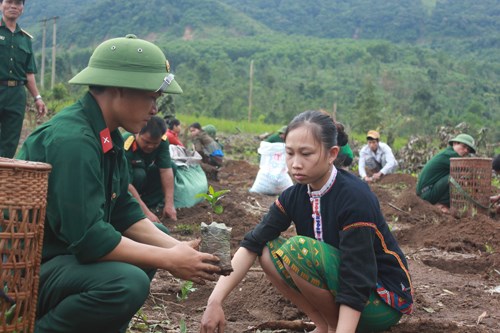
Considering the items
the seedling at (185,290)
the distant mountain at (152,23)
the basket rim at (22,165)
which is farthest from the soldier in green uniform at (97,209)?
the distant mountain at (152,23)

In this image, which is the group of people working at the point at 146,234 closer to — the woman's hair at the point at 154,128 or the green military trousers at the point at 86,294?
the green military trousers at the point at 86,294

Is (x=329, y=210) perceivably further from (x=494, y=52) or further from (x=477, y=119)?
(x=494, y=52)

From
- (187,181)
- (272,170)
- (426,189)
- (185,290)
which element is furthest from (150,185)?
(426,189)

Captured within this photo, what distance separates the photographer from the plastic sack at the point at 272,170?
830 centimetres

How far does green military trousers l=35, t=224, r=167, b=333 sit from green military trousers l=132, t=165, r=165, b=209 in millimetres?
3238

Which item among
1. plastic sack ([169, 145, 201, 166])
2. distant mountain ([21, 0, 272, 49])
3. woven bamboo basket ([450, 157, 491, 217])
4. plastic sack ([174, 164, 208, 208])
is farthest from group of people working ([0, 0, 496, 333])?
distant mountain ([21, 0, 272, 49])

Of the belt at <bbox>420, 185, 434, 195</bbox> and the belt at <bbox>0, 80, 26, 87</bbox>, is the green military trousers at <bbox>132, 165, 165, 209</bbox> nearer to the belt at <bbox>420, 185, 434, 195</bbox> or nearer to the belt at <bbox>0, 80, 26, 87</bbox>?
the belt at <bbox>0, 80, 26, 87</bbox>

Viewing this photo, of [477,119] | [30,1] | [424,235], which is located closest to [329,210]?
[424,235]

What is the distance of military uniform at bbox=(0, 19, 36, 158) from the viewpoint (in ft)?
18.7

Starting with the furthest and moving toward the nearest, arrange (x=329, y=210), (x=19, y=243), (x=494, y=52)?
(x=494, y=52) < (x=329, y=210) < (x=19, y=243)

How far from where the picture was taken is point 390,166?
10242 millimetres

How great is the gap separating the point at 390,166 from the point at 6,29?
6.20 m

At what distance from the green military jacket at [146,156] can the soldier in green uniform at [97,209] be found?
2.91 meters

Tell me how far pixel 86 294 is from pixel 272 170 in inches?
237
